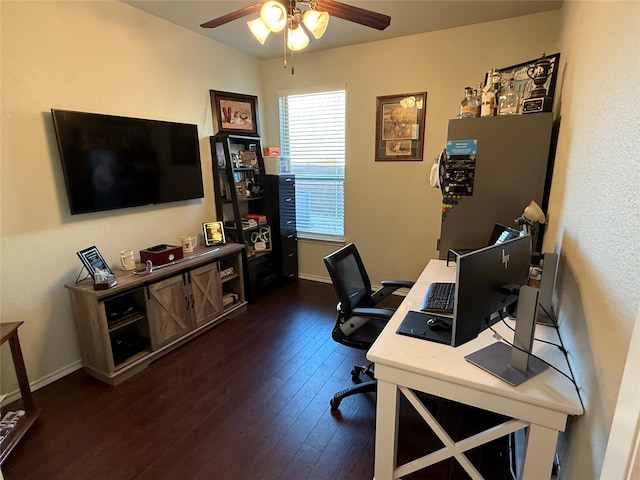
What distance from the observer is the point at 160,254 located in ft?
8.64

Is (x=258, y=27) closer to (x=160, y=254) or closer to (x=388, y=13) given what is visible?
(x=388, y=13)

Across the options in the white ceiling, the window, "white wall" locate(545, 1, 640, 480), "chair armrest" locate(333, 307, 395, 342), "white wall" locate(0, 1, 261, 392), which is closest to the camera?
"white wall" locate(545, 1, 640, 480)

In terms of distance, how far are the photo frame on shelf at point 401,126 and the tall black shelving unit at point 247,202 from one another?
4.53 ft

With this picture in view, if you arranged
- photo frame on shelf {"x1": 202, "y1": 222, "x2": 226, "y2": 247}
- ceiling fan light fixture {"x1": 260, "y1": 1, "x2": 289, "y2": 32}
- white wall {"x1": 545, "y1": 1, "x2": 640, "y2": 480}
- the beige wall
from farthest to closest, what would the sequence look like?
1. photo frame on shelf {"x1": 202, "y1": 222, "x2": 226, "y2": 247}
2. the beige wall
3. ceiling fan light fixture {"x1": 260, "y1": 1, "x2": 289, "y2": 32}
4. white wall {"x1": 545, "y1": 1, "x2": 640, "y2": 480}

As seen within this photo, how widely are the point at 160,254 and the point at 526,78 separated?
9.65ft

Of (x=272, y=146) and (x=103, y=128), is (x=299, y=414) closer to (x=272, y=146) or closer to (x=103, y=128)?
(x=103, y=128)

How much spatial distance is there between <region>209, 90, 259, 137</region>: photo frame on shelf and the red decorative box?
4.54ft

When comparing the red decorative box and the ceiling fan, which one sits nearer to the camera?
the ceiling fan

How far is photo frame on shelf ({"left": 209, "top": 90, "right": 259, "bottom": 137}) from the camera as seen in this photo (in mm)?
3383

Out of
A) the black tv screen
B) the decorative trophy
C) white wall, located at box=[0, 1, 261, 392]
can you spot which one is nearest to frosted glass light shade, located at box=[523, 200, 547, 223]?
the decorative trophy

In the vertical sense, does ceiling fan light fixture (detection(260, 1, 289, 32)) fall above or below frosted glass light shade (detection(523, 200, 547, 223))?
above

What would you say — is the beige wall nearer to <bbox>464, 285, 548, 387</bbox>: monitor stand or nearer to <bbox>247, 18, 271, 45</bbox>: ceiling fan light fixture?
<bbox>247, 18, 271, 45</bbox>: ceiling fan light fixture

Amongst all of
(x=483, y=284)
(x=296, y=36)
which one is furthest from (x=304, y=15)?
(x=483, y=284)

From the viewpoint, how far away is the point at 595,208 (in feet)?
3.72
